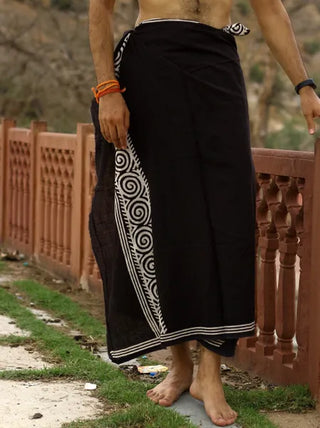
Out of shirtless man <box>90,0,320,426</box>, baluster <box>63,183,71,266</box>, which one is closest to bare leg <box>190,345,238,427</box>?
shirtless man <box>90,0,320,426</box>

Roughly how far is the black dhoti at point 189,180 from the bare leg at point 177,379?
0.69 feet

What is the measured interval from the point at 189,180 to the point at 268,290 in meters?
1.14

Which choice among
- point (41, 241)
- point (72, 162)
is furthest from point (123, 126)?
point (41, 241)

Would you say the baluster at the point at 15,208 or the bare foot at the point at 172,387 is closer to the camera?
the bare foot at the point at 172,387

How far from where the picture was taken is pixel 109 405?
3.53 m

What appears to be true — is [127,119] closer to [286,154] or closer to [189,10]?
[189,10]

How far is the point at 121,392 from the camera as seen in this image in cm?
363

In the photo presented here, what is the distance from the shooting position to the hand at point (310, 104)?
3297 millimetres

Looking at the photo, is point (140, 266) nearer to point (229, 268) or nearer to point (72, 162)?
point (229, 268)

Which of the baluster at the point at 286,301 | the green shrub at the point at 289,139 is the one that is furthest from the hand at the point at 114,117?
the green shrub at the point at 289,139

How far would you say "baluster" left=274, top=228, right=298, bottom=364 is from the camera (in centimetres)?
401

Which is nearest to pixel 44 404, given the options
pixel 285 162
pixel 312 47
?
pixel 285 162

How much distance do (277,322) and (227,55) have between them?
1.42m

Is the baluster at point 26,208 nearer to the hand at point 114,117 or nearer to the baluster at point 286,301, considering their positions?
the baluster at point 286,301
